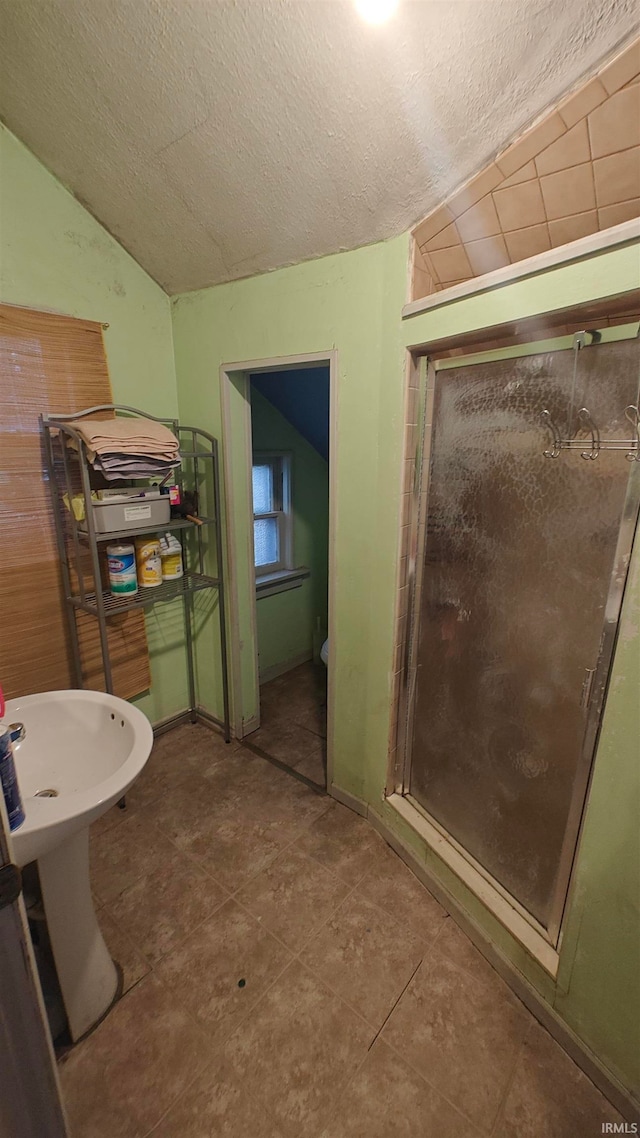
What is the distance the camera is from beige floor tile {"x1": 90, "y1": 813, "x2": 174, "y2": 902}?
5.10 feet

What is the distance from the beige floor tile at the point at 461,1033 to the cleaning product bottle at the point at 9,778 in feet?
3.63

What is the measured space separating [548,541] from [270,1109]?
1.49 meters

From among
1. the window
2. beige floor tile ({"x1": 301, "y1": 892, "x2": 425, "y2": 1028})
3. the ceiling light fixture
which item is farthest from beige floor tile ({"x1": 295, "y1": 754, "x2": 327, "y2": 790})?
the ceiling light fixture

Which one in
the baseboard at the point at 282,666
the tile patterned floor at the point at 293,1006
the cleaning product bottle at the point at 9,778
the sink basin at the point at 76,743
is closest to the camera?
the cleaning product bottle at the point at 9,778

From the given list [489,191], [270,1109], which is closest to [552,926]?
[270,1109]

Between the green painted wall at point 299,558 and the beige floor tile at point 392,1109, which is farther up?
the green painted wall at point 299,558

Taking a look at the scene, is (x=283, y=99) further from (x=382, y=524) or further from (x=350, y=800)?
(x=350, y=800)

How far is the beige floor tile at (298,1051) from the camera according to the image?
1033 mm

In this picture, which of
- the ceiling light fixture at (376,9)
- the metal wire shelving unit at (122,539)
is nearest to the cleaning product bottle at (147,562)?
the metal wire shelving unit at (122,539)

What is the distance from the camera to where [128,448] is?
1.55 metres

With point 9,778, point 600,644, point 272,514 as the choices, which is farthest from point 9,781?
point 272,514

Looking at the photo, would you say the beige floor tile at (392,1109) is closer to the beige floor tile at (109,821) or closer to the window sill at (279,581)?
the beige floor tile at (109,821)

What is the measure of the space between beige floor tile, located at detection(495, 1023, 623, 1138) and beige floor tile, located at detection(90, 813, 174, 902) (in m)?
1.20

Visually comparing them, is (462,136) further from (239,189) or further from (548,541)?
(548,541)
